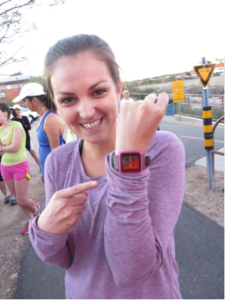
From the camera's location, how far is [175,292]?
944mm

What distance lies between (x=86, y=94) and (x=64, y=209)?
46cm

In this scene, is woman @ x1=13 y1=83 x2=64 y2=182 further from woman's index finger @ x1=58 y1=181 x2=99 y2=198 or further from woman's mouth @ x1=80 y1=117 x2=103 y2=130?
woman's index finger @ x1=58 y1=181 x2=99 y2=198

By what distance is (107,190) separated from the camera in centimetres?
87

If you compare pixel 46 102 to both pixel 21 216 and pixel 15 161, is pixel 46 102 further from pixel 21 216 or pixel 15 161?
pixel 21 216

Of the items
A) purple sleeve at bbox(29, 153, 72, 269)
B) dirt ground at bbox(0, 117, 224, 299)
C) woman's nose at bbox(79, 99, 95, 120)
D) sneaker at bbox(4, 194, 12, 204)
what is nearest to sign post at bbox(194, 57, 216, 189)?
dirt ground at bbox(0, 117, 224, 299)

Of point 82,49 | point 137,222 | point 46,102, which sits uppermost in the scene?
point 82,49

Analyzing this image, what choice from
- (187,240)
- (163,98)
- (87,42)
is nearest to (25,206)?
(187,240)

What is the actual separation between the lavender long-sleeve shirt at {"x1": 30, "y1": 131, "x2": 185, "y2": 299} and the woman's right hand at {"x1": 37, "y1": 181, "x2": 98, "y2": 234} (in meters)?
0.04

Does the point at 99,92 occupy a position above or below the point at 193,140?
above

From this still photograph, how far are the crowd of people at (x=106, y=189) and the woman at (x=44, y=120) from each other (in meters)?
1.60

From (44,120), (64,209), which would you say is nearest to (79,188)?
(64,209)

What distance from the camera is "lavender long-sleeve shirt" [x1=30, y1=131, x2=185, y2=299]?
0.67m

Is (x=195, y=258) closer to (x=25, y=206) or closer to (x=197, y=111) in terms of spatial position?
(x=25, y=206)

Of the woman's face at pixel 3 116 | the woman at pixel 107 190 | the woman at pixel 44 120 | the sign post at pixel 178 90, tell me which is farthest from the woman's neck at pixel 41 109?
the sign post at pixel 178 90
